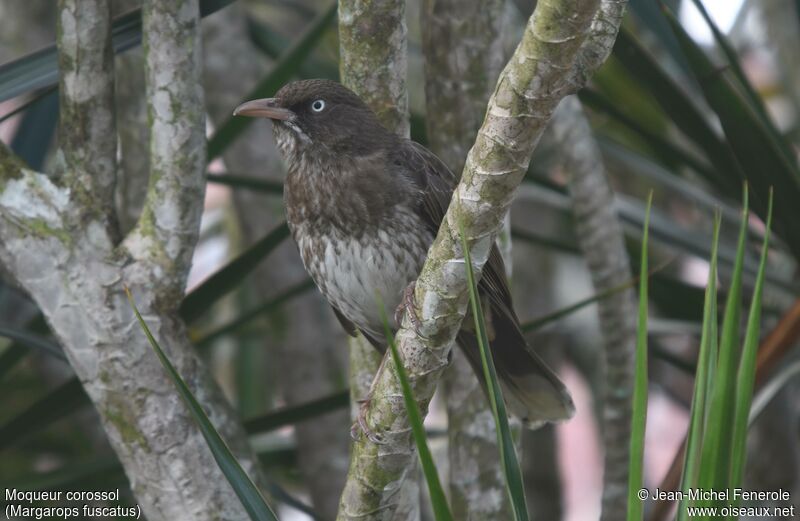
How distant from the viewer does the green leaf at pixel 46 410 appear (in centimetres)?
375

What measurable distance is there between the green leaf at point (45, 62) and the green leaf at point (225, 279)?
0.80m

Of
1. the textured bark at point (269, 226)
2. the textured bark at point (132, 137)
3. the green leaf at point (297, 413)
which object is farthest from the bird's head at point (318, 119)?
the textured bark at point (269, 226)

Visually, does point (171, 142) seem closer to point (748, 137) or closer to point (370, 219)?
point (370, 219)

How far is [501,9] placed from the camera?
3.95 meters

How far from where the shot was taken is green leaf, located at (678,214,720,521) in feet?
7.42

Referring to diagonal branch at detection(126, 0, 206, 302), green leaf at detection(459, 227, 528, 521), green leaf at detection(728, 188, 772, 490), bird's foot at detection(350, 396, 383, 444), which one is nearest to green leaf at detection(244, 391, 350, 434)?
bird's foot at detection(350, 396, 383, 444)

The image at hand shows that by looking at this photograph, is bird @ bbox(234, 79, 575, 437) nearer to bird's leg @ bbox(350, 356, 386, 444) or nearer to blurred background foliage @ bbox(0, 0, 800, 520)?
blurred background foliage @ bbox(0, 0, 800, 520)

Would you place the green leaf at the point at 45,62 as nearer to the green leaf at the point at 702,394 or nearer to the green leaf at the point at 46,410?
the green leaf at the point at 46,410

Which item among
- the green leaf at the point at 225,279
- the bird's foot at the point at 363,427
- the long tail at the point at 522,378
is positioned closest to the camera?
the bird's foot at the point at 363,427

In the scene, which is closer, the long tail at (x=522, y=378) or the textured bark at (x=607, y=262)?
the long tail at (x=522, y=378)

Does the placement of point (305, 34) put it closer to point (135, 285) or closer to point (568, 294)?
point (135, 285)

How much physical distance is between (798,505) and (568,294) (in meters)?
2.45

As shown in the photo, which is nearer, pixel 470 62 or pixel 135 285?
pixel 135 285

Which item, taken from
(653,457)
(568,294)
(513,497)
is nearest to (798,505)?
(568,294)
